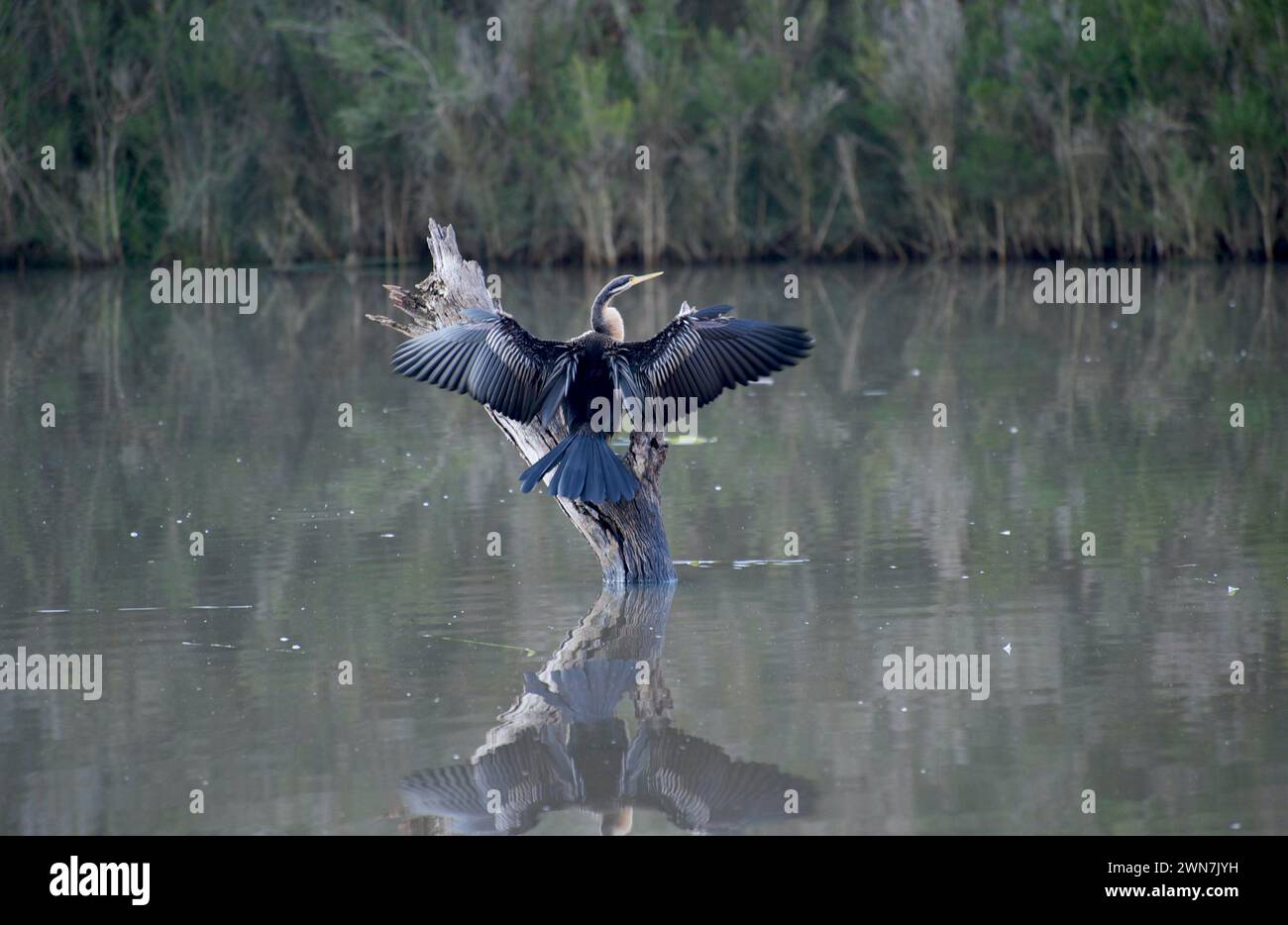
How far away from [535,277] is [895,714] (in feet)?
75.0

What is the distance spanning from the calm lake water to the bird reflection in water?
16 millimetres

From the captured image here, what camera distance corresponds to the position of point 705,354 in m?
7.36

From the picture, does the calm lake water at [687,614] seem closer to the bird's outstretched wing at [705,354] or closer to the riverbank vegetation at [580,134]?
the bird's outstretched wing at [705,354]

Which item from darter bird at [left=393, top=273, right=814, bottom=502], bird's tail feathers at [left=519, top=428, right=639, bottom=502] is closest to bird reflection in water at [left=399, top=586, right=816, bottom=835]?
bird's tail feathers at [left=519, top=428, right=639, bottom=502]

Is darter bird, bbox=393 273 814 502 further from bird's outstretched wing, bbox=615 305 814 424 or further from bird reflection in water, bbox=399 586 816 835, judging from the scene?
bird reflection in water, bbox=399 586 816 835

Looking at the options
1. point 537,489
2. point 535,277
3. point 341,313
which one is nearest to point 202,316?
point 341,313

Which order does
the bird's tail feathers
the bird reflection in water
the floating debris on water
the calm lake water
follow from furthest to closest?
the bird's tail feathers, the floating debris on water, the calm lake water, the bird reflection in water

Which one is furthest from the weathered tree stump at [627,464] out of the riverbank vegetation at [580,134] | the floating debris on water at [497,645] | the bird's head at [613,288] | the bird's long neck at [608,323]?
the riverbank vegetation at [580,134]

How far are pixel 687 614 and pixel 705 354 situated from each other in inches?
41.2

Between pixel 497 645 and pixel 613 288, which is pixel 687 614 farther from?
pixel 613 288

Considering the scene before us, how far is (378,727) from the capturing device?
5.84 meters

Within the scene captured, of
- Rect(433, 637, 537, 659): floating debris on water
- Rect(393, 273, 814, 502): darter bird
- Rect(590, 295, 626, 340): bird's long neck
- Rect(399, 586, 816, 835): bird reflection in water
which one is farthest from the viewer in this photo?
Rect(590, 295, 626, 340): bird's long neck

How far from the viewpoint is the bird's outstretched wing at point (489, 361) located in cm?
732

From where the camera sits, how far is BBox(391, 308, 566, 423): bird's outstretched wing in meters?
7.32
